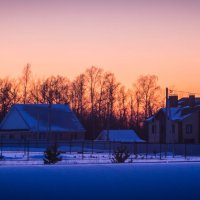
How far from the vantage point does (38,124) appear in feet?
257

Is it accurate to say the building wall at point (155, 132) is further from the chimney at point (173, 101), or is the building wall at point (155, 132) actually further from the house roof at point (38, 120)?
the house roof at point (38, 120)

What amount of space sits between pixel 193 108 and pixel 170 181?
52.2 metres

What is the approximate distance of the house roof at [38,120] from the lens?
261 feet

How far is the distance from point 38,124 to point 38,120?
6.11 feet

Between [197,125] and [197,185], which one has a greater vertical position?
[197,125]

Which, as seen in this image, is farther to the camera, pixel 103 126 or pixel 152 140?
pixel 103 126

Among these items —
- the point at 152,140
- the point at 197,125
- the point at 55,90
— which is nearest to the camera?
the point at 197,125

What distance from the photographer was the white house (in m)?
78.8

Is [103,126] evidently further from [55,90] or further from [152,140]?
[152,140]

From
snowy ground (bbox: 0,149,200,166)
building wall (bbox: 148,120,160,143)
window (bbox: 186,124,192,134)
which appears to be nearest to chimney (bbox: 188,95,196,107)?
window (bbox: 186,124,192,134)

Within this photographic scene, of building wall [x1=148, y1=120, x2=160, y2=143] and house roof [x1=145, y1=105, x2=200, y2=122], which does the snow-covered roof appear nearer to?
building wall [x1=148, y1=120, x2=160, y2=143]

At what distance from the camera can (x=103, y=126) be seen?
102 m

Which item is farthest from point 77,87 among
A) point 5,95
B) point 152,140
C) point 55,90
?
point 152,140

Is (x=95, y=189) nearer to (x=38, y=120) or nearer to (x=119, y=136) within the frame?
(x=38, y=120)
